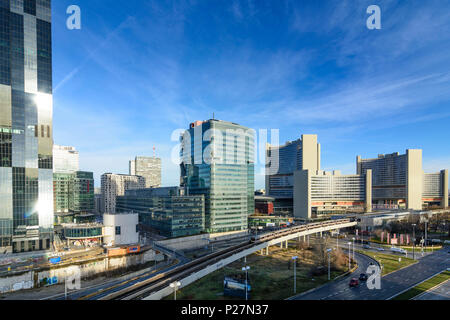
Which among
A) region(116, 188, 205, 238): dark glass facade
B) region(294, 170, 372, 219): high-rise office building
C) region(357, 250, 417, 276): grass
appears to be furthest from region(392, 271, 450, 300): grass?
region(294, 170, 372, 219): high-rise office building

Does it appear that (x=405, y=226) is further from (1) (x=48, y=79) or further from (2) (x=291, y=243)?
(1) (x=48, y=79)

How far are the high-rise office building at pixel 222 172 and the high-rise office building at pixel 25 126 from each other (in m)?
42.8

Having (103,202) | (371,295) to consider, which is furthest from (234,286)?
(103,202)

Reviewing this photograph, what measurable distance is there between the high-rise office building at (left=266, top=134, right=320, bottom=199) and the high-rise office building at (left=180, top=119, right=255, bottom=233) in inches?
2866

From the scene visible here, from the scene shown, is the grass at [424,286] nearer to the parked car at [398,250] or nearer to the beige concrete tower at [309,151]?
the parked car at [398,250]

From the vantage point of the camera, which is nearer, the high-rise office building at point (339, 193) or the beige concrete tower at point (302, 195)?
the beige concrete tower at point (302, 195)

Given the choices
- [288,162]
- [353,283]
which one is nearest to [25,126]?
[353,283]

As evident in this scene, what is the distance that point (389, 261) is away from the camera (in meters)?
50.5

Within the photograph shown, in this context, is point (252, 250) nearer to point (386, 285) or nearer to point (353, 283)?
point (353, 283)

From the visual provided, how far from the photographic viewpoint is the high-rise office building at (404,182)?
13612 centimetres

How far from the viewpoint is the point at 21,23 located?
214 feet

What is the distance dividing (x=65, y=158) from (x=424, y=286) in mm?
184608

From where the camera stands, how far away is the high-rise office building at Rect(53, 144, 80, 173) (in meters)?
158
